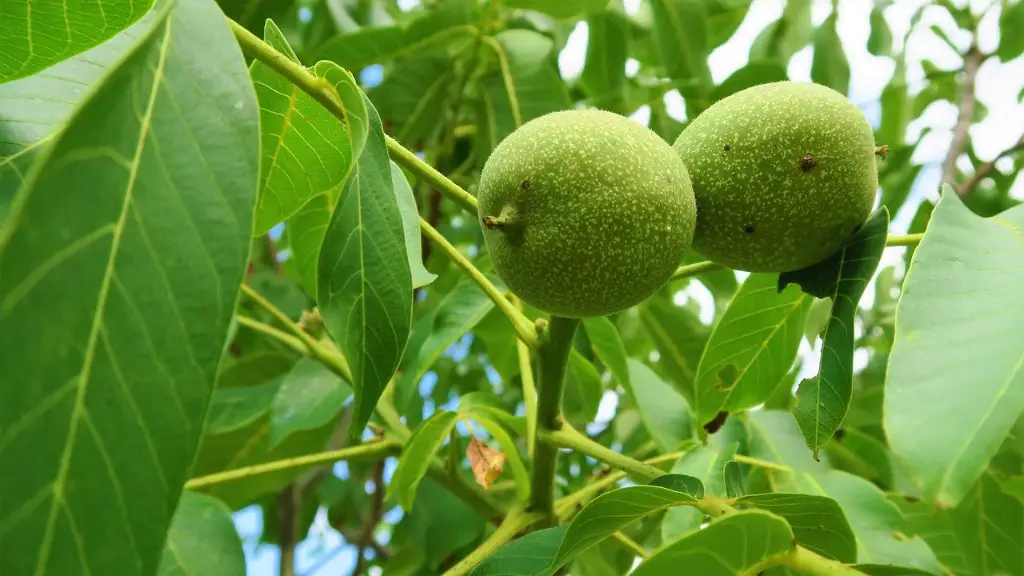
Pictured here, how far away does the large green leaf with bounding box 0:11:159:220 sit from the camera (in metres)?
0.73

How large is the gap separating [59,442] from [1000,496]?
131 cm

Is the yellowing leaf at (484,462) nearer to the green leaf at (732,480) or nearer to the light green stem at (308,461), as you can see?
the light green stem at (308,461)

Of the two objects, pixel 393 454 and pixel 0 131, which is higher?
pixel 0 131

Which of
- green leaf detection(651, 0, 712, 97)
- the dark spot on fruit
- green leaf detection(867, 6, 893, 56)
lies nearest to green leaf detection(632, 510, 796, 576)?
the dark spot on fruit

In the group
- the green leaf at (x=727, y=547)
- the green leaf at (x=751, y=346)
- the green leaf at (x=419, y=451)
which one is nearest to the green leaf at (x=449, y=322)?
the green leaf at (x=419, y=451)

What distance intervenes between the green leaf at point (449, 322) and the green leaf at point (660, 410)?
1.02 feet

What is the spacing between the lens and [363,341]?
72 centimetres

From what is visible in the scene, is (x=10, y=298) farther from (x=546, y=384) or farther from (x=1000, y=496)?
(x=1000, y=496)

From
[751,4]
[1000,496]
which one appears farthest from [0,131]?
[751,4]

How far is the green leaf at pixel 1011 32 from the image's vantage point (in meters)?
2.17

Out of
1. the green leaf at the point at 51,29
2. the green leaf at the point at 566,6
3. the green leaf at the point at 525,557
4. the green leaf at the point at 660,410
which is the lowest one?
the green leaf at the point at 660,410

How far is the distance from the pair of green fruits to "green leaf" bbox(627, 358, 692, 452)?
476 mm

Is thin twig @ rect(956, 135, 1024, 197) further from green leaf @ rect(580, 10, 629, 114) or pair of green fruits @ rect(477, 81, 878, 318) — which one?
pair of green fruits @ rect(477, 81, 878, 318)

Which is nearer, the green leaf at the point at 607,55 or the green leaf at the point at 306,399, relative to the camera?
the green leaf at the point at 306,399
